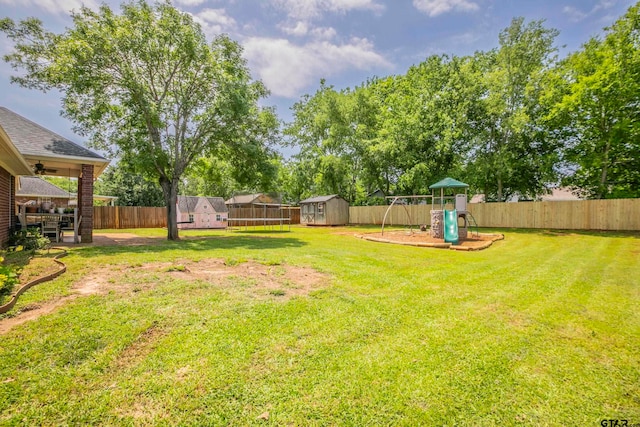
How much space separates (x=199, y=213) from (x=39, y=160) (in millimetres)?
13944

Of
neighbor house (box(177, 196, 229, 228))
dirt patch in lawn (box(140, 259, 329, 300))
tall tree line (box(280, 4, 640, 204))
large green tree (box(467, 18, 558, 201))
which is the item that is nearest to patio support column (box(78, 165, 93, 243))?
dirt patch in lawn (box(140, 259, 329, 300))

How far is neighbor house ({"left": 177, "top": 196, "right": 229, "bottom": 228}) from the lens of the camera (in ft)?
74.3

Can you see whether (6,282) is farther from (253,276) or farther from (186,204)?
(186,204)

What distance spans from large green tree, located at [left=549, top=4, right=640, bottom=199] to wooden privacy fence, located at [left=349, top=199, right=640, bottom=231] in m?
2.63

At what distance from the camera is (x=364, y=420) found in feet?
5.81

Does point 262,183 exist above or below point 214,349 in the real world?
above

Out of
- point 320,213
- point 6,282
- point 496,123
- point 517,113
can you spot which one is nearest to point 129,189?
point 320,213

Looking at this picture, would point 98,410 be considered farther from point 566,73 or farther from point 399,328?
point 566,73

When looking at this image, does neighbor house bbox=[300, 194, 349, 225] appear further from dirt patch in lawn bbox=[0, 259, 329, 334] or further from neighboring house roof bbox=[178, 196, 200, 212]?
dirt patch in lawn bbox=[0, 259, 329, 334]

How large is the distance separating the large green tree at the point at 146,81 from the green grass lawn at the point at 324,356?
319 inches

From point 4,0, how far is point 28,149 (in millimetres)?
4157

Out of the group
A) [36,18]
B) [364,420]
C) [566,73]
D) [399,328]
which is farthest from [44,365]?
[566,73]

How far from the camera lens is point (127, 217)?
20.9 m

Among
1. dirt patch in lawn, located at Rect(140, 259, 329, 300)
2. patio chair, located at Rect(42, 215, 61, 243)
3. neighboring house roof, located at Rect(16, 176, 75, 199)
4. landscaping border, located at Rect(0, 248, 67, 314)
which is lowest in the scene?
dirt patch in lawn, located at Rect(140, 259, 329, 300)
